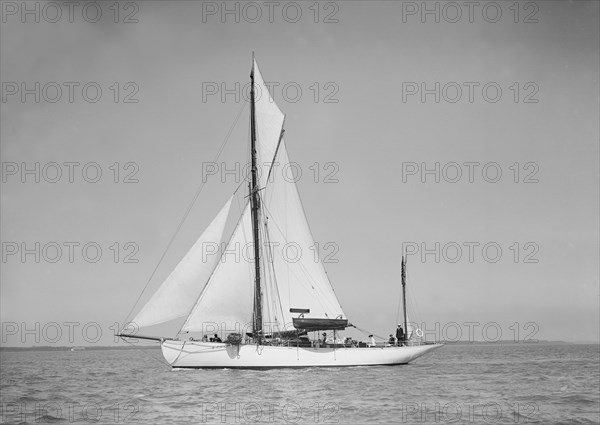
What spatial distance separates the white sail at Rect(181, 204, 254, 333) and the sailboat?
7 centimetres

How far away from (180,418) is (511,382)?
2551 centimetres

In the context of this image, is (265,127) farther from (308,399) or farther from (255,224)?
(308,399)

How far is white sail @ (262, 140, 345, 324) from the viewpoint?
5666 cm

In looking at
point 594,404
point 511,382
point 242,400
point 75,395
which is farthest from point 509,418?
point 75,395

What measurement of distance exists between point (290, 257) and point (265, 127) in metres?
10.7

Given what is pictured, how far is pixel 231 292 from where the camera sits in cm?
5281

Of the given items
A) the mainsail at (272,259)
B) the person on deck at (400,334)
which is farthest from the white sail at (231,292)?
the person on deck at (400,334)

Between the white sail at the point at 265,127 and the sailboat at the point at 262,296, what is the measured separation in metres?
0.08

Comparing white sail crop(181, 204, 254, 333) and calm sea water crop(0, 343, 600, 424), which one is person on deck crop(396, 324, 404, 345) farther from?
white sail crop(181, 204, 254, 333)

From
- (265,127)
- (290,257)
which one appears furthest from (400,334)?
(265,127)

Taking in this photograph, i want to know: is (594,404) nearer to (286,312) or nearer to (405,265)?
(286,312)

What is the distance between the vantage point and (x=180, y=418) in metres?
29.4

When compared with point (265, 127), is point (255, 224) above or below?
below

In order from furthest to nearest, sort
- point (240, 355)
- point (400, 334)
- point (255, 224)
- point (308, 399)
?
1. point (400, 334)
2. point (255, 224)
3. point (240, 355)
4. point (308, 399)
